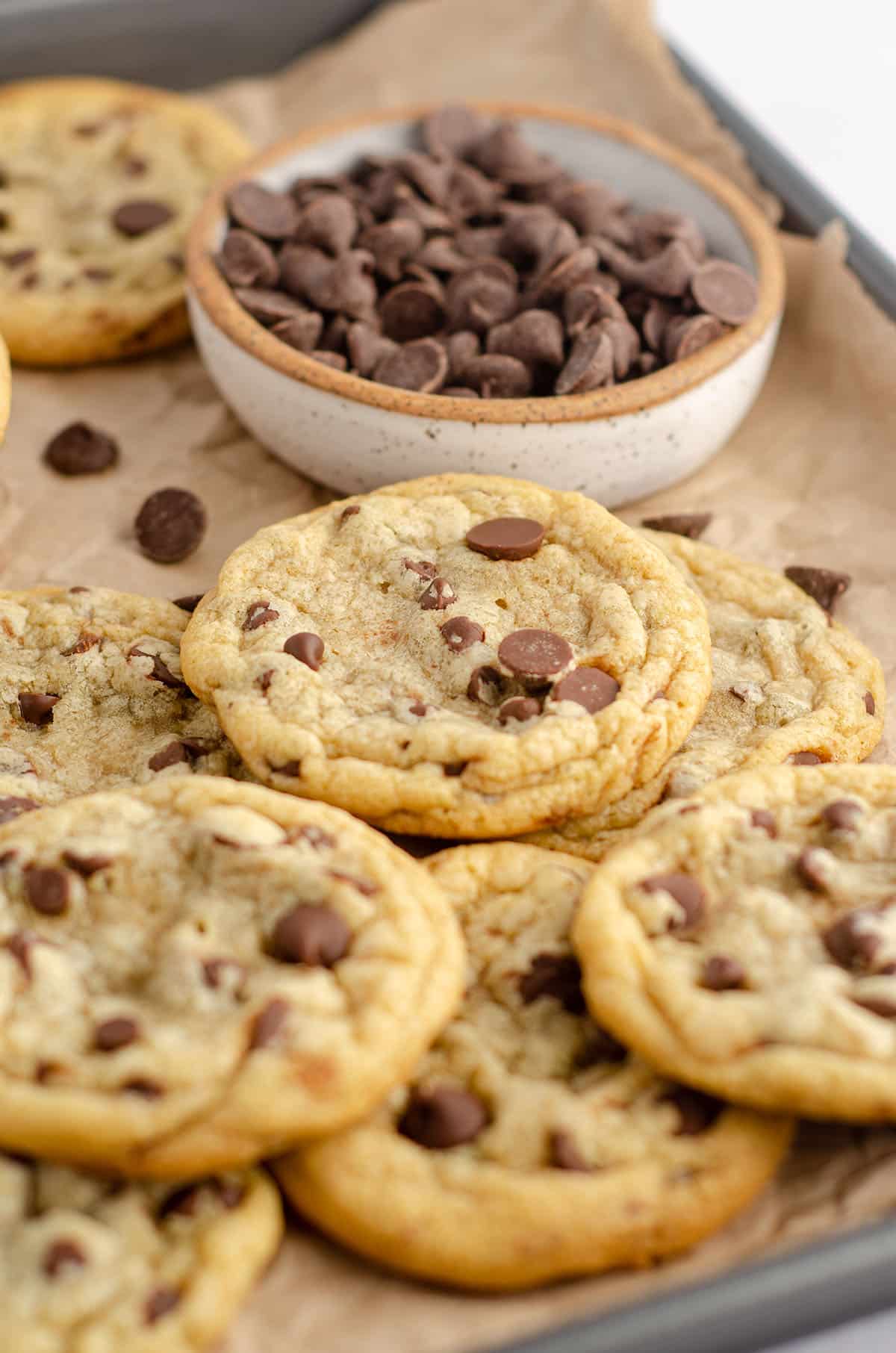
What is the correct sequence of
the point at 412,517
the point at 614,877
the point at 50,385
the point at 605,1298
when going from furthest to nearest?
1. the point at 50,385
2. the point at 412,517
3. the point at 614,877
4. the point at 605,1298

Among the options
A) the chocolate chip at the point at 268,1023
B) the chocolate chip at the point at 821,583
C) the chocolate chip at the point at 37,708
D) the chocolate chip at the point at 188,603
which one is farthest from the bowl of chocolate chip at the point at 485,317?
the chocolate chip at the point at 268,1023

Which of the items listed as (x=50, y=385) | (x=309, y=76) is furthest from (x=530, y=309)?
(x=309, y=76)

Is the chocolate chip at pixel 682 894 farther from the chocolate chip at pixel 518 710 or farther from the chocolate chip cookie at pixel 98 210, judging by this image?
the chocolate chip cookie at pixel 98 210

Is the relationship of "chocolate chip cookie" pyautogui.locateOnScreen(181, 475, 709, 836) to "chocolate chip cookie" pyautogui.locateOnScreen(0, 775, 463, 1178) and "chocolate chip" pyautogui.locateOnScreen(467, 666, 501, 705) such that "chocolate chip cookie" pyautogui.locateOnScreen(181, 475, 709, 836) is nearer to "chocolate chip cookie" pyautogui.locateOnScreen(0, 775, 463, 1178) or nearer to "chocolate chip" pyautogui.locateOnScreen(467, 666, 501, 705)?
"chocolate chip" pyautogui.locateOnScreen(467, 666, 501, 705)

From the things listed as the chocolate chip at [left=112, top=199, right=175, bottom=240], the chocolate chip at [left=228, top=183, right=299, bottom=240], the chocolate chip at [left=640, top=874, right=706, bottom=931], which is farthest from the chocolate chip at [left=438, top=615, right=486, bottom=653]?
the chocolate chip at [left=112, top=199, right=175, bottom=240]

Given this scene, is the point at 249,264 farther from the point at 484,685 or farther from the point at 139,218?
the point at 484,685

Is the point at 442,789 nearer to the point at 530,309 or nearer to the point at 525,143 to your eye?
the point at 530,309

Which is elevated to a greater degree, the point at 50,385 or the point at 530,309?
the point at 530,309
